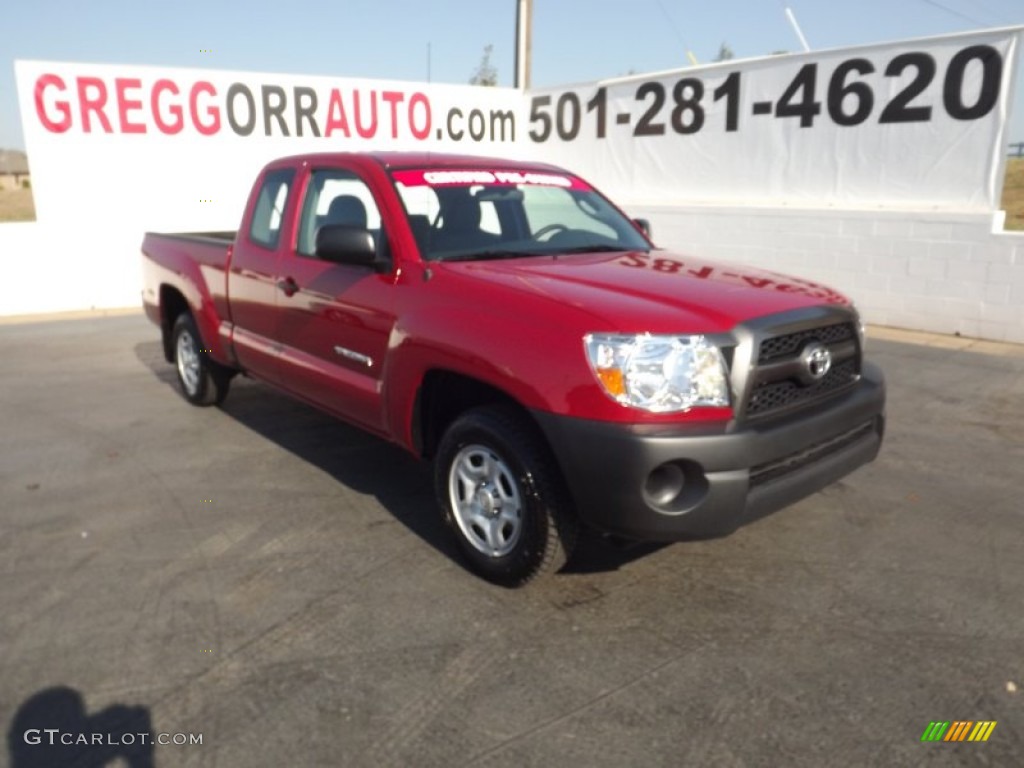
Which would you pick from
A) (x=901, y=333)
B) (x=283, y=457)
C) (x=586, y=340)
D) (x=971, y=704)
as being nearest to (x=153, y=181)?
(x=283, y=457)

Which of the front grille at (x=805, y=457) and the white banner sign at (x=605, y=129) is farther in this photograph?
the white banner sign at (x=605, y=129)

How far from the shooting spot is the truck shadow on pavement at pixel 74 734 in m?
2.58

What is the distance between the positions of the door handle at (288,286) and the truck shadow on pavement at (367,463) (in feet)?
2.73

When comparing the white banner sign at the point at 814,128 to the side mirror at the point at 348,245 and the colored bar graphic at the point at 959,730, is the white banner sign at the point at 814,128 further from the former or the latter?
the colored bar graphic at the point at 959,730

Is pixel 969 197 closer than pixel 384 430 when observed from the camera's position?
No

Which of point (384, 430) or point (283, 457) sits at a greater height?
point (384, 430)

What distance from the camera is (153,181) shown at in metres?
11.4

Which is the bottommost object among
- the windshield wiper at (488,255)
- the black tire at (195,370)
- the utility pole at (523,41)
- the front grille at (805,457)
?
the black tire at (195,370)

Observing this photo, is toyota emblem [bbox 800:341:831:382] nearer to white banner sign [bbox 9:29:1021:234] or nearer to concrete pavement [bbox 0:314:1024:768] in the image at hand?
concrete pavement [bbox 0:314:1024:768]

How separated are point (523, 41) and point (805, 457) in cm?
1252

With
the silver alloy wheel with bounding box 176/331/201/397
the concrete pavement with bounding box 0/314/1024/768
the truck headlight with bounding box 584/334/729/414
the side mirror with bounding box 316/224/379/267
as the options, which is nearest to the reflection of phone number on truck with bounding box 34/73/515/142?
the silver alloy wheel with bounding box 176/331/201/397

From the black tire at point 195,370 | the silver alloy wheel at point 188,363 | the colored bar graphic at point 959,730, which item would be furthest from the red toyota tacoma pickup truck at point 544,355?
the silver alloy wheel at point 188,363

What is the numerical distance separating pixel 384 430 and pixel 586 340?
1.45 meters

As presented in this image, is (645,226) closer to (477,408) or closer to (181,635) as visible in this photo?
(477,408)
